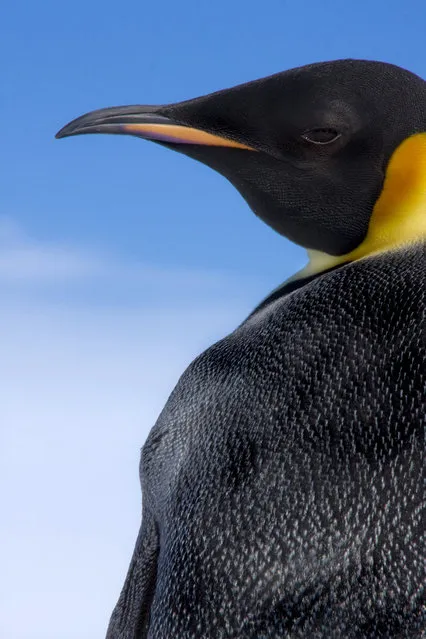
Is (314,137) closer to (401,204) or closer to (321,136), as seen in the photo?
(321,136)

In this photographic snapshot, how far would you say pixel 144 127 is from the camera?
2.07 meters

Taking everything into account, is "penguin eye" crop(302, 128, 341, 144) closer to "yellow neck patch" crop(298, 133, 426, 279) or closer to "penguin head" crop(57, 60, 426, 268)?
"penguin head" crop(57, 60, 426, 268)

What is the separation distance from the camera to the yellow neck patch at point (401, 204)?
1907 millimetres

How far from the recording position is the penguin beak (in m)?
2.03

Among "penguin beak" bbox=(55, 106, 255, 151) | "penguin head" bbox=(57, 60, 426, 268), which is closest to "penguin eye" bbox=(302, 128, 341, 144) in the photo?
"penguin head" bbox=(57, 60, 426, 268)

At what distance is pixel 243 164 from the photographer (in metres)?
2.04

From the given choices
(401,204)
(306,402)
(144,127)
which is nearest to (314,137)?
(401,204)

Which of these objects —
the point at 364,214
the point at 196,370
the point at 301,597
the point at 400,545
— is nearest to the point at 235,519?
the point at 301,597

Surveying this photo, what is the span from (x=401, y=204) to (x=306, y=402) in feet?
1.82

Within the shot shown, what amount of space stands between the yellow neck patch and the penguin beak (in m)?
0.31

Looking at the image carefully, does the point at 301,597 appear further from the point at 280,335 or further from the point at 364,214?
the point at 364,214

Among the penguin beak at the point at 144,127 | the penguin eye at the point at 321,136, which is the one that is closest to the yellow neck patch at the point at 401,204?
the penguin eye at the point at 321,136

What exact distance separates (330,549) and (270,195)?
0.85m

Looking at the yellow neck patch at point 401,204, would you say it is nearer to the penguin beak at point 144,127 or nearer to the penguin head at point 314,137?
the penguin head at point 314,137
